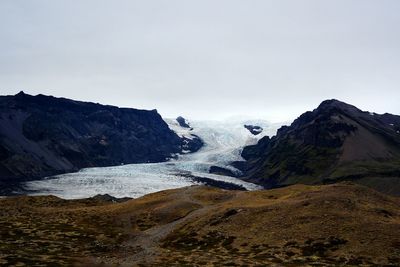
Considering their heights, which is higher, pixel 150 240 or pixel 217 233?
pixel 217 233

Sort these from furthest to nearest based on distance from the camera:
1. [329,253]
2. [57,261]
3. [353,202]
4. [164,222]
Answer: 1. [164,222]
2. [353,202]
3. [329,253]
4. [57,261]

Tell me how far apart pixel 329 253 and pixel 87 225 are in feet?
144

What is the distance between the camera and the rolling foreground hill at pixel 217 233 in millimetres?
55969

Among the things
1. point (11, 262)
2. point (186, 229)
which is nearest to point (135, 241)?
point (186, 229)

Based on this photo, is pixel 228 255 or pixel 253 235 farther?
pixel 253 235

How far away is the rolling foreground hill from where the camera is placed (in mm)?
55969

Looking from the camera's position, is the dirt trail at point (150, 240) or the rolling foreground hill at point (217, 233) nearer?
the rolling foreground hill at point (217, 233)

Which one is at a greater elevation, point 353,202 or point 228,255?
point 353,202

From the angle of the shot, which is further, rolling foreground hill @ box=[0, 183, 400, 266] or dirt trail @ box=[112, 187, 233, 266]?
dirt trail @ box=[112, 187, 233, 266]

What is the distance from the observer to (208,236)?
72625 millimetres

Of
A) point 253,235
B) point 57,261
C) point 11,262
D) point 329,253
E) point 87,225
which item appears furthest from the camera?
point 87,225

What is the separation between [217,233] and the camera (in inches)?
2879

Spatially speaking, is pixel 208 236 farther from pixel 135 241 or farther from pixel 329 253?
pixel 329 253

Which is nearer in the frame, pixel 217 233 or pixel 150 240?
pixel 217 233
